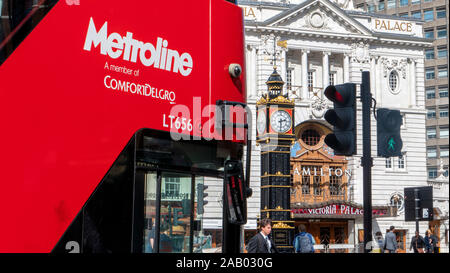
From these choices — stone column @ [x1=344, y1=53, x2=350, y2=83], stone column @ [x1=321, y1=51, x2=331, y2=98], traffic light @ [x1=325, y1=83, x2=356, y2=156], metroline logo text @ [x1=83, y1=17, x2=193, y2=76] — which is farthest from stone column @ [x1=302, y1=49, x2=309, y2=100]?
metroline logo text @ [x1=83, y1=17, x2=193, y2=76]

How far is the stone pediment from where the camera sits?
48.8m

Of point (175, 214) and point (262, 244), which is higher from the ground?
point (175, 214)

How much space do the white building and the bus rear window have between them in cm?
4077

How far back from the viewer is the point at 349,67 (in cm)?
5053

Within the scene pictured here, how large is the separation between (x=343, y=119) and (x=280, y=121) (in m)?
22.1

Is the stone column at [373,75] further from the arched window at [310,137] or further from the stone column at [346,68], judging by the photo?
the arched window at [310,137]

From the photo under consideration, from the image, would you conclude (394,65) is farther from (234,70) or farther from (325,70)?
(234,70)

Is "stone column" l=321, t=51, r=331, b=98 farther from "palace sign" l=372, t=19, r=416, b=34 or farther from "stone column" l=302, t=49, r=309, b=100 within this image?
"palace sign" l=372, t=19, r=416, b=34

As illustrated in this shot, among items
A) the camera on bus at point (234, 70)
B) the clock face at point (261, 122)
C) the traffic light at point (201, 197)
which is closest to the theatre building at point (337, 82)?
the clock face at point (261, 122)

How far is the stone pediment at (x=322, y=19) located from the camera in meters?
48.8

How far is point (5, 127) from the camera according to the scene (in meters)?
4.81

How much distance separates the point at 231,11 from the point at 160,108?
164 centimetres

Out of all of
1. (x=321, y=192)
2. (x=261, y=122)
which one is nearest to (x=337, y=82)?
(x=321, y=192)
